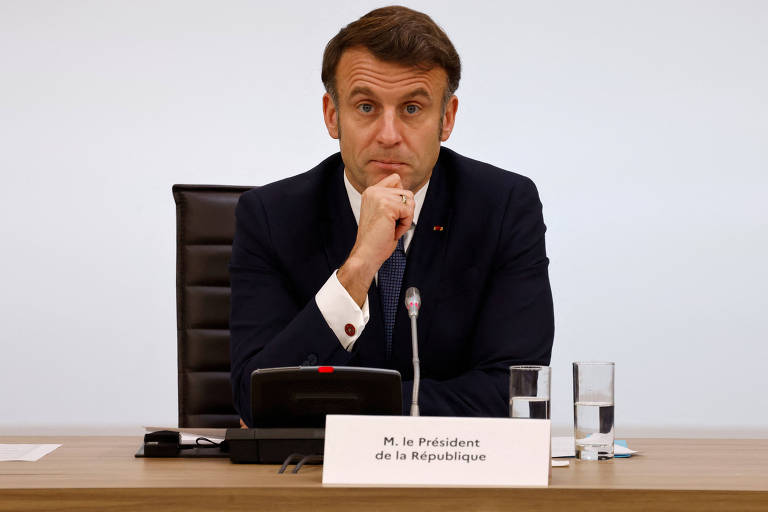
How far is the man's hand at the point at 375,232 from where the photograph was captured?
1904 millimetres

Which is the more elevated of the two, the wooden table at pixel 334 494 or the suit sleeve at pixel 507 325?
the suit sleeve at pixel 507 325

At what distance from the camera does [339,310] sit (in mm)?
1858

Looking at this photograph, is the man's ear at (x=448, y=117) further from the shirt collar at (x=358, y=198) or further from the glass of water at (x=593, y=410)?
the glass of water at (x=593, y=410)

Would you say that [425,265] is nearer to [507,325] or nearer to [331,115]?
→ [507,325]

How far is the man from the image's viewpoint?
1982mm

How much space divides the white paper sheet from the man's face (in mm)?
890

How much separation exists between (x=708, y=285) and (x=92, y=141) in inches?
116

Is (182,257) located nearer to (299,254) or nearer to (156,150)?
(299,254)

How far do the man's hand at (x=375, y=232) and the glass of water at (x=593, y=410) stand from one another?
1.70 ft

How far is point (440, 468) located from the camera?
4.16 ft

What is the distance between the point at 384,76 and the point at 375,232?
365mm

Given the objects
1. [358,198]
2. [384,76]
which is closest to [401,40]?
[384,76]

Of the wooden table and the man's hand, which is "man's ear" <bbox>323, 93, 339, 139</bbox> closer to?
the man's hand

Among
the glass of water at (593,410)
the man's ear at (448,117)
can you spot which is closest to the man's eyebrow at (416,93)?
the man's ear at (448,117)
